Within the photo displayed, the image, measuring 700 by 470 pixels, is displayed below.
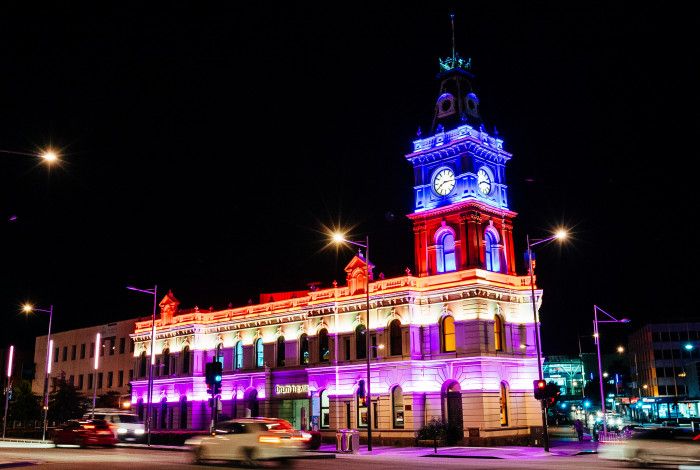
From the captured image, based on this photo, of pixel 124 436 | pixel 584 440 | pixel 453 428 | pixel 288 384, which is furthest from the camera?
pixel 288 384

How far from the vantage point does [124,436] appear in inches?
1686

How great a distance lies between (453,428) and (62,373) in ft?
157

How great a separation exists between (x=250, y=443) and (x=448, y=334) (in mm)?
25406

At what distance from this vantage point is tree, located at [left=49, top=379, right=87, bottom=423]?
69.4 m

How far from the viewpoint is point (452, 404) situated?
155ft

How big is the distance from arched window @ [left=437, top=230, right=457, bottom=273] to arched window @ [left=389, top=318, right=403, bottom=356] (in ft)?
15.0

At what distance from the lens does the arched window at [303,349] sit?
56188 mm

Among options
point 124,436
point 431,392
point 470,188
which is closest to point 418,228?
point 470,188

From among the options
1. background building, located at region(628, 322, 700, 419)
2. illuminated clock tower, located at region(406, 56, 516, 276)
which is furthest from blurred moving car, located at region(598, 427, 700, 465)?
background building, located at region(628, 322, 700, 419)

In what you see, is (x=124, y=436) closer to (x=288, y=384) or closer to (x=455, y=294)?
(x=288, y=384)

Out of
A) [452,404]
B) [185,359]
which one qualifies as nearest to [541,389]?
[452,404]

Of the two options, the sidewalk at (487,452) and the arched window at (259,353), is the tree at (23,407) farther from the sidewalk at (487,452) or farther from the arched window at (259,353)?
the sidewalk at (487,452)

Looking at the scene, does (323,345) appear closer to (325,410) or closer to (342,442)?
(325,410)

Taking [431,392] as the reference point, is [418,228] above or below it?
above
